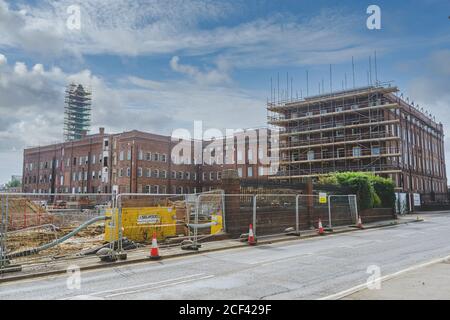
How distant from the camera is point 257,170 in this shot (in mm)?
68000

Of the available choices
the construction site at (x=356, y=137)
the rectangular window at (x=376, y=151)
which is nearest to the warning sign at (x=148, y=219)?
the construction site at (x=356, y=137)

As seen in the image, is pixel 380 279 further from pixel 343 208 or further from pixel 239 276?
pixel 343 208

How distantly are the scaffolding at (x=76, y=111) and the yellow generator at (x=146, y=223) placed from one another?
15467 cm

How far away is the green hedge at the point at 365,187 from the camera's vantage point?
98.7 feet

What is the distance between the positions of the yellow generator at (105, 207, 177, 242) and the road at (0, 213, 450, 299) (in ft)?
9.32

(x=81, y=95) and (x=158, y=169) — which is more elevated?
(x=81, y=95)

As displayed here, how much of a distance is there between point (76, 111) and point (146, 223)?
162 meters

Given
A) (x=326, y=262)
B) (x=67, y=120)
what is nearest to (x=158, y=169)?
(x=326, y=262)

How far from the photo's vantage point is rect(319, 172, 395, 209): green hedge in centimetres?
3007

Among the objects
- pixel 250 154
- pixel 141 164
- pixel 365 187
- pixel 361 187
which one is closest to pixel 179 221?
pixel 361 187

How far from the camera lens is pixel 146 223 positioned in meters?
15.5
